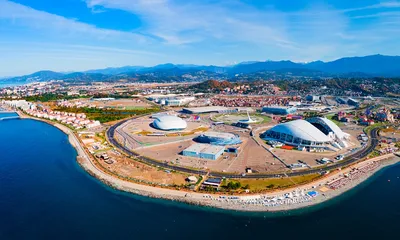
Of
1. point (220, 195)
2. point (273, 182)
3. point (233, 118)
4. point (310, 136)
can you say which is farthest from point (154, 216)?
point (233, 118)

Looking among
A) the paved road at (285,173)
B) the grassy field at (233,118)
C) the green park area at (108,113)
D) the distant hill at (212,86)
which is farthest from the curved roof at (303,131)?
the distant hill at (212,86)

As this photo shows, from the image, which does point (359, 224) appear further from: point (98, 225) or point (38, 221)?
point (38, 221)

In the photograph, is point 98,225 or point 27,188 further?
point 27,188

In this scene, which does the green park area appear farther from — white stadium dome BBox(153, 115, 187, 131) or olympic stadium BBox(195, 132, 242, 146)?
olympic stadium BBox(195, 132, 242, 146)

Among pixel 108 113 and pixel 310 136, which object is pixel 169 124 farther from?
pixel 108 113

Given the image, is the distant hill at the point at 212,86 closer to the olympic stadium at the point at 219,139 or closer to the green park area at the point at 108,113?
the green park area at the point at 108,113

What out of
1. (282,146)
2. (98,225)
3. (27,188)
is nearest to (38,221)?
(98,225)
